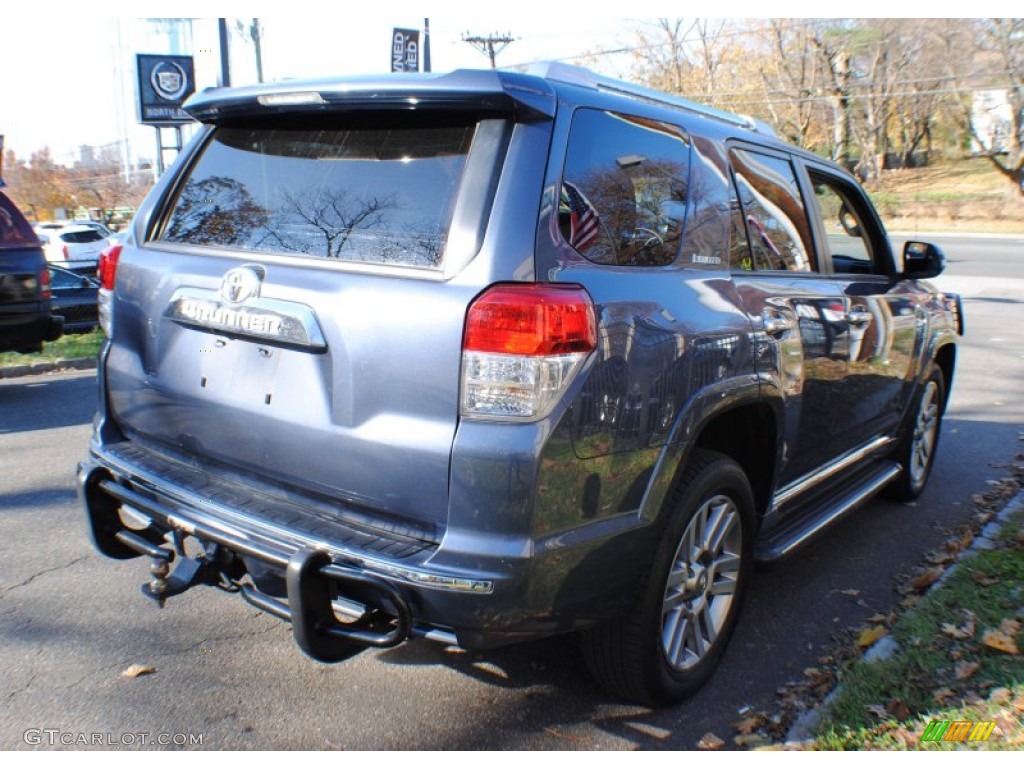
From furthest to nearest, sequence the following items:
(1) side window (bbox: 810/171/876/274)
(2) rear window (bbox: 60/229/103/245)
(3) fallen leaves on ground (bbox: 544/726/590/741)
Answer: (2) rear window (bbox: 60/229/103/245) < (1) side window (bbox: 810/171/876/274) < (3) fallen leaves on ground (bbox: 544/726/590/741)

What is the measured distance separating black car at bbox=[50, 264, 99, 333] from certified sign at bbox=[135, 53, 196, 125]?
9.05 feet

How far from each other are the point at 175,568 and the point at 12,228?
5.86 m

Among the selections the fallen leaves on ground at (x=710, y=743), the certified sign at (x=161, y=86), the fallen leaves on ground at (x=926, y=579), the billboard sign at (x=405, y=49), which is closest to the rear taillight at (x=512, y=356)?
the fallen leaves on ground at (x=710, y=743)

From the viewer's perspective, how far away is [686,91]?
126 feet

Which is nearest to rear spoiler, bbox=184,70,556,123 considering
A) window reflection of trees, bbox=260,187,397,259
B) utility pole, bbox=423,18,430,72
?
window reflection of trees, bbox=260,187,397,259

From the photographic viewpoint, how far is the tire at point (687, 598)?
2791 millimetres

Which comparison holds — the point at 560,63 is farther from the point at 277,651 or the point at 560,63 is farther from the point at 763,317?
the point at 277,651

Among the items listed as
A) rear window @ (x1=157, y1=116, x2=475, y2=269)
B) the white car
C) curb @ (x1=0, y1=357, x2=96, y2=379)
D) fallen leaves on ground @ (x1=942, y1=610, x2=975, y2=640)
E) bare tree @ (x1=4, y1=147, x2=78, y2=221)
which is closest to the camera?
rear window @ (x1=157, y1=116, x2=475, y2=269)

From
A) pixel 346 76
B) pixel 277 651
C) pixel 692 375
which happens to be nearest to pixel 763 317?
pixel 692 375

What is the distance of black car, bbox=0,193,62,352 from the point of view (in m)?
7.32

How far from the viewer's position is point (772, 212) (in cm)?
374

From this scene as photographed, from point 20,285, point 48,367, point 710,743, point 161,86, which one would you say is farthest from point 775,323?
point 161,86

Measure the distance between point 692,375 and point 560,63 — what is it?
3.51 ft
